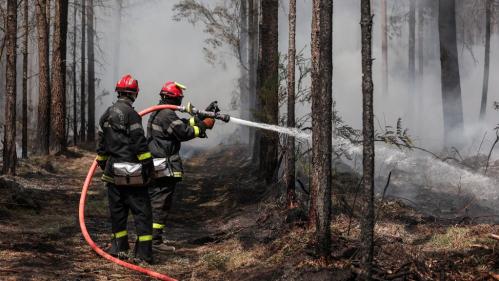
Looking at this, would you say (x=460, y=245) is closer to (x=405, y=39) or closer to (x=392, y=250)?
(x=392, y=250)

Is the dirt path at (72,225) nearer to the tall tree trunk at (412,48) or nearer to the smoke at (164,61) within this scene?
the tall tree trunk at (412,48)

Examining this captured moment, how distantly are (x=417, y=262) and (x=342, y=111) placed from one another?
28156 mm

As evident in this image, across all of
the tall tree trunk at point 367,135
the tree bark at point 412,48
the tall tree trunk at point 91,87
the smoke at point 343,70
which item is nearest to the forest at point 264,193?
the tall tree trunk at point 367,135

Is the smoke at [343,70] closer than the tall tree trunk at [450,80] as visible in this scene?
No

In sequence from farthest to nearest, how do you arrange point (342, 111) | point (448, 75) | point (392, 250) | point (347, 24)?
point (347, 24), point (342, 111), point (448, 75), point (392, 250)

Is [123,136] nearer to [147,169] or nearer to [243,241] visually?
[147,169]

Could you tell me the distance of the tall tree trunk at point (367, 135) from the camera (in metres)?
4.59

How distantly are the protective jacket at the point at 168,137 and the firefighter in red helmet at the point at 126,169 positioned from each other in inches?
36.0

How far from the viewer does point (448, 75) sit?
1769cm

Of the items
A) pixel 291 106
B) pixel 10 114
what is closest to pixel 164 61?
pixel 10 114

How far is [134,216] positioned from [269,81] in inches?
202

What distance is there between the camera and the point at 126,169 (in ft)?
20.7

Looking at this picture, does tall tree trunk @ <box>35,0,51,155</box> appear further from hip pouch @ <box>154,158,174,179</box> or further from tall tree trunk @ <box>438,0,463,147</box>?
tall tree trunk @ <box>438,0,463,147</box>

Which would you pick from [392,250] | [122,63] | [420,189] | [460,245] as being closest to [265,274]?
[392,250]
